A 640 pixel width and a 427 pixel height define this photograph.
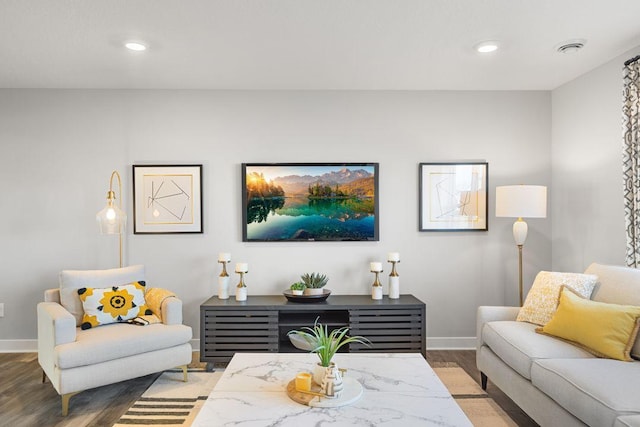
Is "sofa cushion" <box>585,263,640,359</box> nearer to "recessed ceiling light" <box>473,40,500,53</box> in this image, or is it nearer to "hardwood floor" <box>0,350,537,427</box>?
"hardwood floor" <box>0,350,537,427</box>

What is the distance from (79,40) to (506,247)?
391cm

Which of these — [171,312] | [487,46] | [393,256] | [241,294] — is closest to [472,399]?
[393,256]

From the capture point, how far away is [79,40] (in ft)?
9.62

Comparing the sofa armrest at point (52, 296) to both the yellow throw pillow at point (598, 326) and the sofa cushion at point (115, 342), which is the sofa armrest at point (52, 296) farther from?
the yellow throw pillow at point (598, 326)

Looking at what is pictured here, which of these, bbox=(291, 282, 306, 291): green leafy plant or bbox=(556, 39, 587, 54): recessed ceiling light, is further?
bbox=(291, 282, 306, 291): green leafy plant

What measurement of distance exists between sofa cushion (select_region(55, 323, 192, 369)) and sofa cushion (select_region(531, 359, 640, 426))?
241 cm

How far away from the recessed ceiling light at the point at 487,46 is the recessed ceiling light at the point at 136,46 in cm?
232

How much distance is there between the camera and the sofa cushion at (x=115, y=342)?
2783 mm

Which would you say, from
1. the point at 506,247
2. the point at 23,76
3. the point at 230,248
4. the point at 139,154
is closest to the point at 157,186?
the point at 139,154

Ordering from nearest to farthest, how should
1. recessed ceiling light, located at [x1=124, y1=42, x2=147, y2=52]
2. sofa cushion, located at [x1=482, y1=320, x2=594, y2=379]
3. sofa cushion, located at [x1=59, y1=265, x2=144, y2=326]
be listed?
sofa cushion, located at [x1=482, y1=320, x2=594, y2=379], recessed ceiling light, located at [x1=124, y1=42, x2=147, y2=52], sofa cushion, located at [x1=59, y1=265, x2=144, y2=326]

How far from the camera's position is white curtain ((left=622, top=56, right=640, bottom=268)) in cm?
301

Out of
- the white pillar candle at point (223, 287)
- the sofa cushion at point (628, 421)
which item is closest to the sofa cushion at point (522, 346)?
the sofa cushion at point (628, 421)

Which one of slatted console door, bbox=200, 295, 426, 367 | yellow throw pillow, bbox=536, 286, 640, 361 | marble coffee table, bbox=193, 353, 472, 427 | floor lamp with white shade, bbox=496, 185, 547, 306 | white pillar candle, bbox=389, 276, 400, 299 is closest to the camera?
marble coffee table, bbox=193, 353, 472, 427

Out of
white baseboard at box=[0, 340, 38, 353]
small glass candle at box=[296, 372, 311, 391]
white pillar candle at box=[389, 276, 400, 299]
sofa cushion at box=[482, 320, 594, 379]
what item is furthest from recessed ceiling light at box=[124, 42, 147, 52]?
sofa cushion at box=[482, 320, 594, 379]
